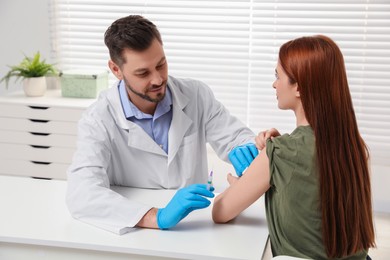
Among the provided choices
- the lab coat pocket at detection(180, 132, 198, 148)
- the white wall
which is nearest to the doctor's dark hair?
the lab coat pocket at detection(180, 132, 198, 148)

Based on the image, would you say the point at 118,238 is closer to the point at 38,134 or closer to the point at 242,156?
the point at 242,156

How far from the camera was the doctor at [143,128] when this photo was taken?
2.06 meters

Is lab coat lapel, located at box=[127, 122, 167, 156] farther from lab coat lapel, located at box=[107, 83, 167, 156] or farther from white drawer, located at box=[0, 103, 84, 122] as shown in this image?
white drawer, located at box=[0, 103, 84, 122]

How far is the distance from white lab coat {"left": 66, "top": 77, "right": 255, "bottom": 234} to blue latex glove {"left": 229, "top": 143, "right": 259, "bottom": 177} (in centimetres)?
14

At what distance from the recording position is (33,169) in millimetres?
3564

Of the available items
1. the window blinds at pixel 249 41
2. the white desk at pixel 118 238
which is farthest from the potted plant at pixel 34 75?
the white desk at pixel 118 238

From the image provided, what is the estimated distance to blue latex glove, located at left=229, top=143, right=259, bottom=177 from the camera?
2.06 meters

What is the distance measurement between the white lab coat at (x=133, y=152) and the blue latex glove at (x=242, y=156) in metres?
0.14

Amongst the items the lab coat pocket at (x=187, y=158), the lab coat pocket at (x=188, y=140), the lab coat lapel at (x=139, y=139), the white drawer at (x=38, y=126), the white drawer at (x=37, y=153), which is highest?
the lab coat lapel at (x=139, y=139)

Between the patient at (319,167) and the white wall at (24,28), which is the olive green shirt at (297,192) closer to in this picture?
the patient at (319,167)

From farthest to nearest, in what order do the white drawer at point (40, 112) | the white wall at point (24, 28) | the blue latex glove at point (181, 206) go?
the white wall at point (24, 28)
the white drawer at point (40, 112)
the blue latex glove at point (181, 206)

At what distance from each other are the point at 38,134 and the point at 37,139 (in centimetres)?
6

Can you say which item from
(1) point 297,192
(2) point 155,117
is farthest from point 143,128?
(1) point 297,192

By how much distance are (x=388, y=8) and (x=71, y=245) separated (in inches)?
96.4
